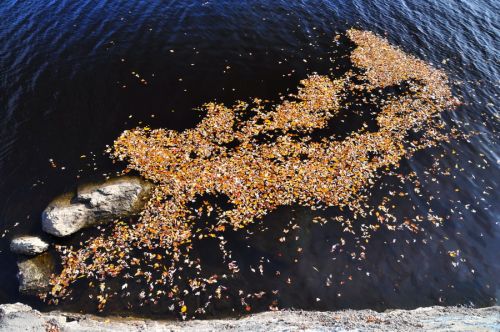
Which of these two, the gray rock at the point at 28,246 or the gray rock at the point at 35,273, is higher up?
the gray rock at the point at 28,246

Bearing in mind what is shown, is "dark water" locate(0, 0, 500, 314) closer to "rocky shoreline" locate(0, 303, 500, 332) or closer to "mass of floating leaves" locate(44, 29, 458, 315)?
"rocky shoreline" locate(0, 303, 500, 332)

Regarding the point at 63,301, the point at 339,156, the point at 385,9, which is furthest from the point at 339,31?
the point at 63,301

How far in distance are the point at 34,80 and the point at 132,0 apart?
48.1 feet

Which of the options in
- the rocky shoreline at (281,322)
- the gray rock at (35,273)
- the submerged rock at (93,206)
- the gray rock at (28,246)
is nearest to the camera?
the rocky shoreline at (281,322)

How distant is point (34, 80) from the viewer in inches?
1067

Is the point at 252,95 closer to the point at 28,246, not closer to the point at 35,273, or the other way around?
the point at 28,246

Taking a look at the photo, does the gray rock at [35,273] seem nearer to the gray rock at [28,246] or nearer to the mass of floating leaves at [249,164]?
the gray rock at [28,246]

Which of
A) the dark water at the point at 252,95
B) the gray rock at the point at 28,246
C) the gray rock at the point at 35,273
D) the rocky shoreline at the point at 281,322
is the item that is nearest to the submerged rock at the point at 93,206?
the gray rock at the point at 28,246

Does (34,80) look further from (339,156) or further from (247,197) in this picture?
(339,156)

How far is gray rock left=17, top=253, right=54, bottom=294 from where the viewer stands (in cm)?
1619

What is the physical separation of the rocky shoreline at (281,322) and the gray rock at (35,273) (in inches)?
34.0

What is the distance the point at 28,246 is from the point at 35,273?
137cm

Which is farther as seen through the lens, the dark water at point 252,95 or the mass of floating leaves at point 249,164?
the dark water at point 252,95

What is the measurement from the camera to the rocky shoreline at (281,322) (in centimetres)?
1445
